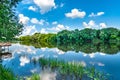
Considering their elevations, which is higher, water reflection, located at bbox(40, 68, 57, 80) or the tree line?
the tree line

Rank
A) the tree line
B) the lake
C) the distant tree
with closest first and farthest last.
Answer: the distant tree, the lake, the tree line

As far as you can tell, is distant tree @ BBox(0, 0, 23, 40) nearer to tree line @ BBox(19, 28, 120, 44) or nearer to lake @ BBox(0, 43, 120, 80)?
lake @ BBox(0, 43, 120, 80)

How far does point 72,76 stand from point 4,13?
19.8 feet

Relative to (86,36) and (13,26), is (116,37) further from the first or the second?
(13,26)

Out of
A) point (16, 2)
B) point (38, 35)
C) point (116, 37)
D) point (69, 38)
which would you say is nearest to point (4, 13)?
point (16, 2)

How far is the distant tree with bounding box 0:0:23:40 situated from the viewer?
15.6m

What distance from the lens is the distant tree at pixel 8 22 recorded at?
15635mm

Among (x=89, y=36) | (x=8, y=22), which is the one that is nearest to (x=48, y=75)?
(x=8, y=22)

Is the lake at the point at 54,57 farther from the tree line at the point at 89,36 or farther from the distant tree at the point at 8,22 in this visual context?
the tree line at the point at 89,36

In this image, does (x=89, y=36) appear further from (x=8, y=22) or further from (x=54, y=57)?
(x=8, y=22)

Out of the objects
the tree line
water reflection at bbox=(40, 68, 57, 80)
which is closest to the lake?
water reflection at bbox=(40, 68, 57, 80)

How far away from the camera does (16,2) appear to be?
1938cm

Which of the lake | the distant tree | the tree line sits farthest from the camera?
the tree line

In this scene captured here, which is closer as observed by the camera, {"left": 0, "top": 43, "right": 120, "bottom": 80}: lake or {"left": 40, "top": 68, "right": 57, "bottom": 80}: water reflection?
{"left": 40, "top": 68, "right": 57, "bottom": 80}: water reflection
